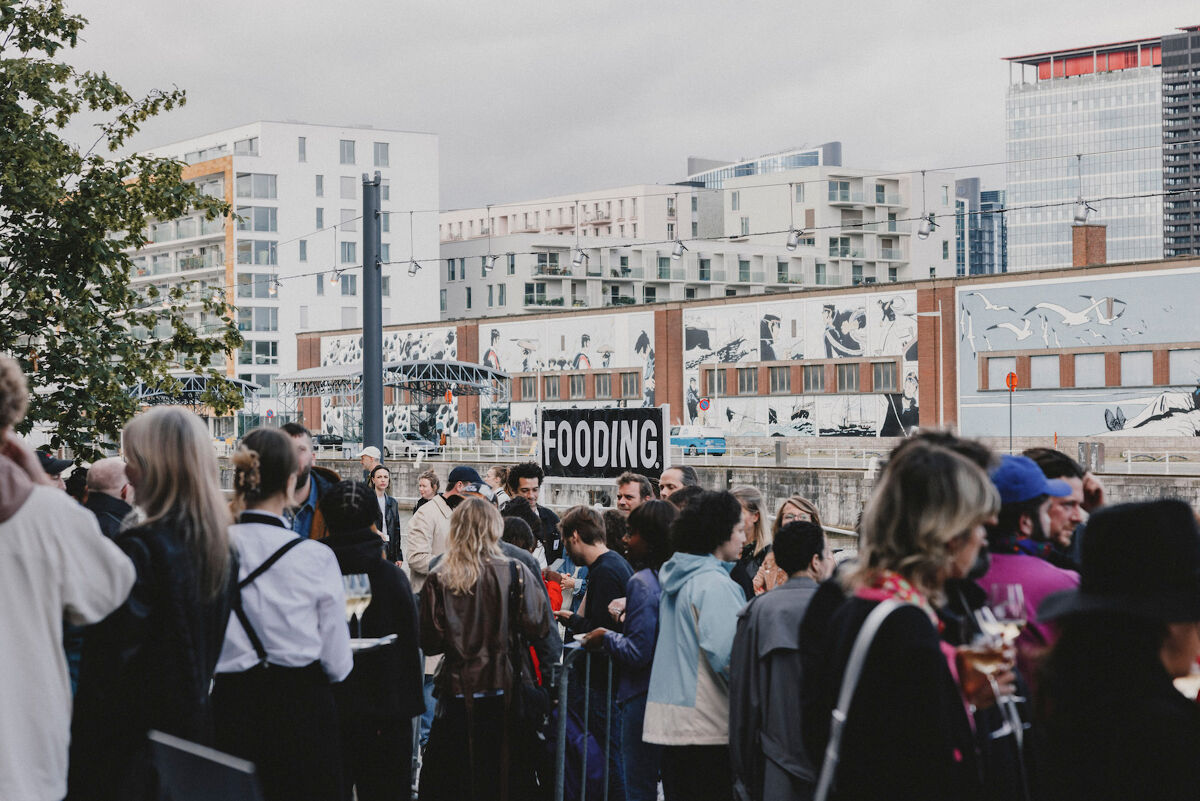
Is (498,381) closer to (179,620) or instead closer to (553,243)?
(553,243)

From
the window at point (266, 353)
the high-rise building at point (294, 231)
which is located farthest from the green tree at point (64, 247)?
the window at point (266, 353)

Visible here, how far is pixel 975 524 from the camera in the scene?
3113 mm

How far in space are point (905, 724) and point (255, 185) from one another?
95058mm

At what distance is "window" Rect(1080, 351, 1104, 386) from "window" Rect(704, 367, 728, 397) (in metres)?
17.1

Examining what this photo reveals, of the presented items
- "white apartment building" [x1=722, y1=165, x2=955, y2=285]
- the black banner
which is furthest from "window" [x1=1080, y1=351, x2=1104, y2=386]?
"white apartment building" [x1=722, y1=165, x2=955, y2=285]

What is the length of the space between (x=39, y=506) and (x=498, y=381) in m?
62.9

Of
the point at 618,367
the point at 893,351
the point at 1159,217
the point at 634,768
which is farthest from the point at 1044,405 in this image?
the point at 1159,217

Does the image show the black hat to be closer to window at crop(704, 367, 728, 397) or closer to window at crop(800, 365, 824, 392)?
window at crop(800, 365, 824, 392)

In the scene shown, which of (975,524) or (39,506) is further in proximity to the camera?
(39,506)

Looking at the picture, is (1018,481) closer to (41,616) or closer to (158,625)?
(158,625)

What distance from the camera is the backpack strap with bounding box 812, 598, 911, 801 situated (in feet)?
9.84

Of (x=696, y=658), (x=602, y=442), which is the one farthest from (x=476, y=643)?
(x=602, y=442)

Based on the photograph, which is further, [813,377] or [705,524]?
[813,377]

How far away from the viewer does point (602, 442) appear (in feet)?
36.9
